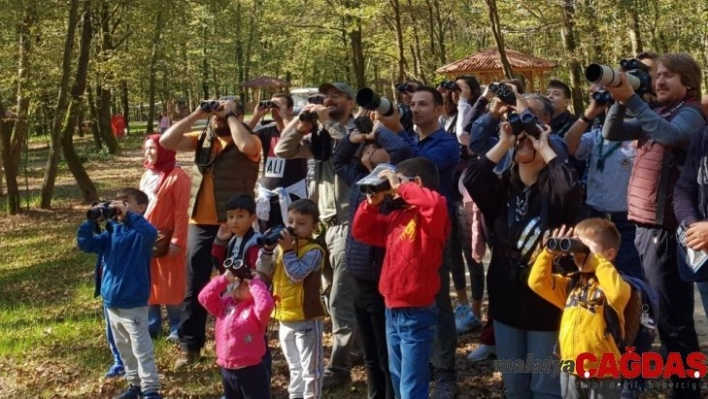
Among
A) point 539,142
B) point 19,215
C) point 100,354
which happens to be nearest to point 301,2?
point 19,215

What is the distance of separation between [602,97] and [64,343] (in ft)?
15.6

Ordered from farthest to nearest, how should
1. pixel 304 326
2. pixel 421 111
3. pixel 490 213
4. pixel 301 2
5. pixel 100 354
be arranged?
pixel 301 2
pixel 100 354
pixel 421 111
pixel 304 326
pixel 490 213

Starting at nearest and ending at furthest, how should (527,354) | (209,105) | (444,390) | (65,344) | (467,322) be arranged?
(527,354) → (444,390) → (209,105) → (467,322) → (65,344)

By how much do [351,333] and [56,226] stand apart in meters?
9.52

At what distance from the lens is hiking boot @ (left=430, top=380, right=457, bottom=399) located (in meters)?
4.45

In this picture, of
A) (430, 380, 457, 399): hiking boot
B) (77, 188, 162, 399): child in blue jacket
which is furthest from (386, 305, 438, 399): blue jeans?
(77, 188, 162, 399): child in blue jacket

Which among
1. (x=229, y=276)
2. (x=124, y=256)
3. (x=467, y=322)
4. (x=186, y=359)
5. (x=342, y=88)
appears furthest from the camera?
(x=467, y=322)

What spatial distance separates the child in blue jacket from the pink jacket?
2.71 ft

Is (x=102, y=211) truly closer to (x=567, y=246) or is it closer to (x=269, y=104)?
(x=269, y=104)

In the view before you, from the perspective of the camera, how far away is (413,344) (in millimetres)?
3838

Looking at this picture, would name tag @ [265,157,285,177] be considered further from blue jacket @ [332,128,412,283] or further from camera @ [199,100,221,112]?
blue jacket @ [332,128,412,283]

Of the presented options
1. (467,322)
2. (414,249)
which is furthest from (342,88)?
(467,322)

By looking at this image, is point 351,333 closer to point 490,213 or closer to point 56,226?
point 490,213

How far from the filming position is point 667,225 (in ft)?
13.0
